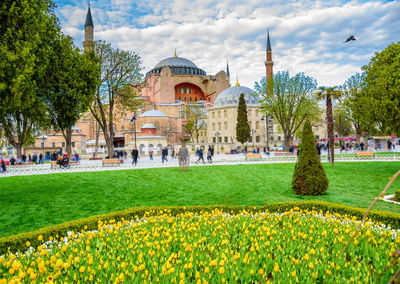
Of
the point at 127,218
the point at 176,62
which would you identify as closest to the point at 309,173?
the point at 127,218

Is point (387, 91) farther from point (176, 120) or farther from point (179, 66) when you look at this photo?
point (179, 66)

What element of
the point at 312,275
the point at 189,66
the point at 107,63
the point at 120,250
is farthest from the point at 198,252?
the point at 189,66

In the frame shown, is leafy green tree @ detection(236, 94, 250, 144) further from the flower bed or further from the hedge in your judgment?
the flower bed

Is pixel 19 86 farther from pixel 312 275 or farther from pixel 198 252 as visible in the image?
pixel 312 275

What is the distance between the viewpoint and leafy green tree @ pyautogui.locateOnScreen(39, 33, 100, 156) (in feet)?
35.7

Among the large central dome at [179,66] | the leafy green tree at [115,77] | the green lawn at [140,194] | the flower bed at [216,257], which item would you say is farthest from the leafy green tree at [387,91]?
the large central dome at [179,66]

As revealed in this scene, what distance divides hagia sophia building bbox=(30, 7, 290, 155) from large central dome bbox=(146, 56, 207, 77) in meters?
0.26

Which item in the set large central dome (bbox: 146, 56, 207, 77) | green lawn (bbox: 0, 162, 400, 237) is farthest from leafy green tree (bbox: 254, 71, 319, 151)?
large central dome (bbox: 146, 56, 207, 77)

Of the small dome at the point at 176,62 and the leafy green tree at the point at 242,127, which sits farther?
the small dome at the point at 176,62

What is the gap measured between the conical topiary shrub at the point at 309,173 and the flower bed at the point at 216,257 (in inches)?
161

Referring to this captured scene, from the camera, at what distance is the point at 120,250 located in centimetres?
340

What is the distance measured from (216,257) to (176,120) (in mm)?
55172

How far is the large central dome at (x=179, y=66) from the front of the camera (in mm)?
75125

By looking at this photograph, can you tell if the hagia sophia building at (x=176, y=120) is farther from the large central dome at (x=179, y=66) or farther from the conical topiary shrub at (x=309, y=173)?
the conical topiary shrub at (x=309, y=173)
